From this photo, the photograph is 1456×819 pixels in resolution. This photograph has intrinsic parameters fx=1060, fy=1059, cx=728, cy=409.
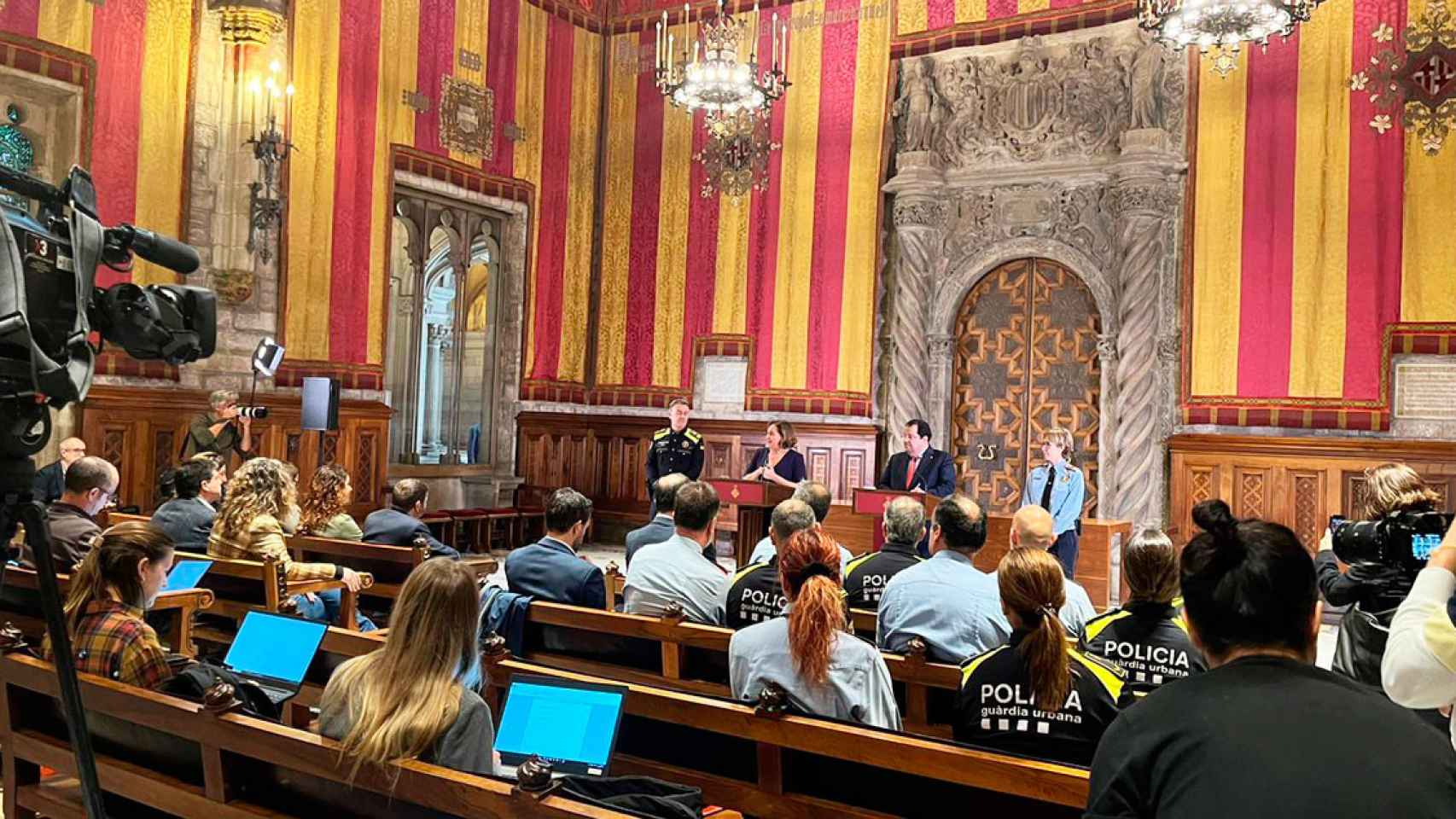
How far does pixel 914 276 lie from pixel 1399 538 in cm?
813

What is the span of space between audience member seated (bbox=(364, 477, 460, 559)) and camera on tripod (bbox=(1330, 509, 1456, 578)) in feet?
12.9

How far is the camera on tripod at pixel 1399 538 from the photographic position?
1931 mm

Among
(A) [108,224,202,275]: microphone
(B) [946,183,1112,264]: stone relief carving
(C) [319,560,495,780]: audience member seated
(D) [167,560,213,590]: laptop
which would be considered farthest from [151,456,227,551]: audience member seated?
(B) [946,183,1112,264]: stone relief carving

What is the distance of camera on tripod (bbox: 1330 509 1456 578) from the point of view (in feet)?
6.33

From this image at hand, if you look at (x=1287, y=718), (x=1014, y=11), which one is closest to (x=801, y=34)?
(x=1014, y=11)

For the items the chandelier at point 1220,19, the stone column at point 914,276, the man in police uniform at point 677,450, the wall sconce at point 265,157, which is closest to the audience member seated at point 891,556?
the man in police uniform at point 677,450

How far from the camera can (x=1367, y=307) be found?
314 inches

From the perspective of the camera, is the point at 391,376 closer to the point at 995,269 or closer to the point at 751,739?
the point at 995,269

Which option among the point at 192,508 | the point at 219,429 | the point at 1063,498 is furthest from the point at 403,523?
the point at 1063,498

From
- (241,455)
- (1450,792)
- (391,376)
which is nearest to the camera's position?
(1450,792)

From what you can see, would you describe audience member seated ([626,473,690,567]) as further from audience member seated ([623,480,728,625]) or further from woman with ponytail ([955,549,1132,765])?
woman with ponytail ([955,549,1132,765])

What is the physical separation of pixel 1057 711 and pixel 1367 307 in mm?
7112

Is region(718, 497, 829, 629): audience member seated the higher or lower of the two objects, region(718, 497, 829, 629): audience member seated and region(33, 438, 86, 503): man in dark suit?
the lower

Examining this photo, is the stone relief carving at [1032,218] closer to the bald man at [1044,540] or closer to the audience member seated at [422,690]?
the bald man at [1044,540]
